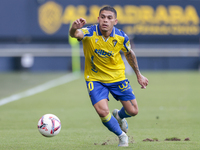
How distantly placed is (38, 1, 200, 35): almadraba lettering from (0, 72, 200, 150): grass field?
40.5ft

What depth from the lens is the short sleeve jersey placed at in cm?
601

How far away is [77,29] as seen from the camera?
5723mm

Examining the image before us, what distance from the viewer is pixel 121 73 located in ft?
20.4

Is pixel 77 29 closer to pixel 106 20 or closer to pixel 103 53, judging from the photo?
pixel 106 20

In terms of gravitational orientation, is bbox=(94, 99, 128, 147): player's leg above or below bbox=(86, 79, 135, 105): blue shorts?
below

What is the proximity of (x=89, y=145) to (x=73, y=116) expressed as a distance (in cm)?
327

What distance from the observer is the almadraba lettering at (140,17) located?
84.6 ft

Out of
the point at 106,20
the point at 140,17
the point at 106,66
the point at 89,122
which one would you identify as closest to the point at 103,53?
the point at 106,66

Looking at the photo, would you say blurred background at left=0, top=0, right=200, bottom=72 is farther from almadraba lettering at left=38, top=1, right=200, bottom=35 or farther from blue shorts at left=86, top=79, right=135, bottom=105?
blue shorts at left=86, top=79, right=135, bottom=105

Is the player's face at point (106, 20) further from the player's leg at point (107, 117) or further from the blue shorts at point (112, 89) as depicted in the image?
the player's leg at point (107, 117)

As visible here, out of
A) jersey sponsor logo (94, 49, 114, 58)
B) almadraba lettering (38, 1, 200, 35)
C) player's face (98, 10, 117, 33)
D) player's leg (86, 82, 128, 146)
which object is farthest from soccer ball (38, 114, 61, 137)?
almadraba lettering (38, 1, 200, 35)

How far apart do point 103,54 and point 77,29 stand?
61cm

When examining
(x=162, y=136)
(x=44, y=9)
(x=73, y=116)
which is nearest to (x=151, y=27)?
(x=44, y=9)

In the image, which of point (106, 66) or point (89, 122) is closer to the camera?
point (106, 66)
